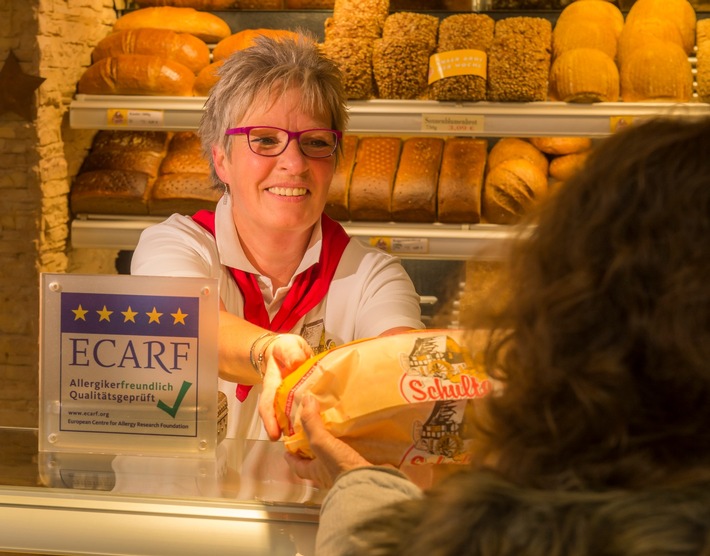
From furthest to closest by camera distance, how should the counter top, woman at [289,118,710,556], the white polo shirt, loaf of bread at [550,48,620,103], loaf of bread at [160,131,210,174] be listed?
1. loaf of bread at [160,131,210,174]
2. loaf of bread at [550,48,620,103]
3. the white polo shirt
4. the counter top
5. woman at [289,118,710,556]

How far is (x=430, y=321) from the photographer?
2914 mm

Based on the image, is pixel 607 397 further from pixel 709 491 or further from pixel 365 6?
pixel 365 6

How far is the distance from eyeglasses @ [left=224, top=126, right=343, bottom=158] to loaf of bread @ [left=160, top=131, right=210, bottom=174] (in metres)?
1.35

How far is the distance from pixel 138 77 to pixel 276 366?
196 centimetres

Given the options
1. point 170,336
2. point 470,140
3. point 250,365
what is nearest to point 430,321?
point 470,140

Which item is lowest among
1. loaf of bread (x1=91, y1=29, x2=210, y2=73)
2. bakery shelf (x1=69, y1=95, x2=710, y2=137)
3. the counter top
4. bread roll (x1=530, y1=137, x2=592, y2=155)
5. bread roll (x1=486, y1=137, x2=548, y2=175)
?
the counter top

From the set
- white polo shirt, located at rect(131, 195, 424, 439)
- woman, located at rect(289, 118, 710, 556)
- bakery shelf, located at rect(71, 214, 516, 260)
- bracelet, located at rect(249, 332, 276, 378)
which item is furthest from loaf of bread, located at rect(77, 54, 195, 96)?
woman, located at rect(289, 118, 710, 556)

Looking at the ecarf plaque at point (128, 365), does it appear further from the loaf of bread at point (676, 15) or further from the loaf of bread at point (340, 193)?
the loaf of bread at point (676, 15)

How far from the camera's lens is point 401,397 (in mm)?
954

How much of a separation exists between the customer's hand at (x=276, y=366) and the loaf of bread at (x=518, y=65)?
1.70 metres

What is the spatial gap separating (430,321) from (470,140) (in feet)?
2.10

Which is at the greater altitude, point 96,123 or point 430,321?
point 96,123

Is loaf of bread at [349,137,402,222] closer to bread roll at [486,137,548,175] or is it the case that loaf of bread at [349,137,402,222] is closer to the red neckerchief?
bread roll at [486,137,548,175]

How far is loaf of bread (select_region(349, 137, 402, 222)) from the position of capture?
2842 mm
